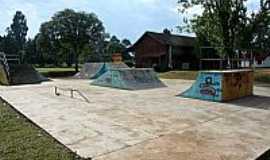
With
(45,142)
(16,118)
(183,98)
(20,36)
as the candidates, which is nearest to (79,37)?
(183,98)

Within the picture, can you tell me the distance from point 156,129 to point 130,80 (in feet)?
27.6

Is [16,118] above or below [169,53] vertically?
below

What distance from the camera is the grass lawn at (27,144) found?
12.3 feet

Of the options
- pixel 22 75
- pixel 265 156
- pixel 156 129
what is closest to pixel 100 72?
pixel 22 75

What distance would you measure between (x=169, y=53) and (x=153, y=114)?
2609cm

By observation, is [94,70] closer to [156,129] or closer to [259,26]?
[259,26]

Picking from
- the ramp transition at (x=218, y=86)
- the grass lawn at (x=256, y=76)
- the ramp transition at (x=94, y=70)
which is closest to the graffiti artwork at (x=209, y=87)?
the ramp transition at (x=218, y=86)

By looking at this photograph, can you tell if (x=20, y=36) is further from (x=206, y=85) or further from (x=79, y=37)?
(x=206, y=85)

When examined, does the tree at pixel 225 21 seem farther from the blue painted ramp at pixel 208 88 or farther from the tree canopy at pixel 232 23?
the blue painted ramp at pixel 208 88

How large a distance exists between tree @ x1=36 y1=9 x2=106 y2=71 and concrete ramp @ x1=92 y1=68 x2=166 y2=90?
54.4 feet

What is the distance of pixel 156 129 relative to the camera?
525 centimetres

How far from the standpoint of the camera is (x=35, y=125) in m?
5.54

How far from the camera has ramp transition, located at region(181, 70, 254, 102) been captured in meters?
9.19

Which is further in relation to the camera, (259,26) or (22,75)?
(259,26)
